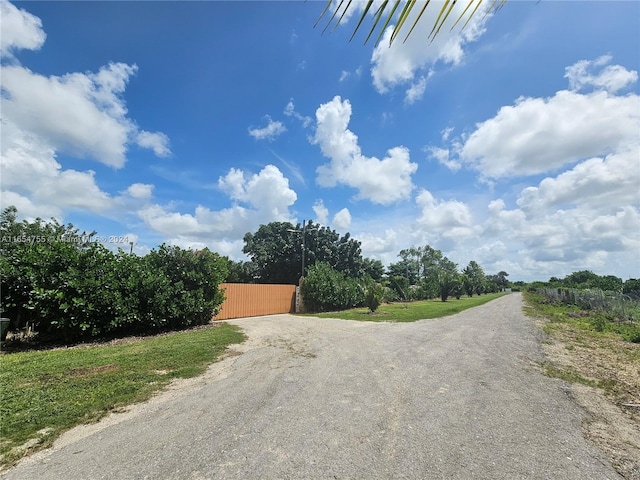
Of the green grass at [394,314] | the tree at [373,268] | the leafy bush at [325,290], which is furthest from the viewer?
the tree at [373,268]

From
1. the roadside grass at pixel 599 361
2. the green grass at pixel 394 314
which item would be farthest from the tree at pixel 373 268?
the roadside grass at pixel 599 361

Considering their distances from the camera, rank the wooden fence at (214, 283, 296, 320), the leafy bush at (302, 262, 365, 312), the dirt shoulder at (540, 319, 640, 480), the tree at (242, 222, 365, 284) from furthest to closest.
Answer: the tree at (242, 222, 365, 284)
the leafy bush at (302, 262, 365, 312)
the wooden fence at (214, 283, 296, 320)
the dirt shoulder at (540, 319, 640, 480)

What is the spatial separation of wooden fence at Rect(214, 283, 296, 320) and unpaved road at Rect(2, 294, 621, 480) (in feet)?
32.0

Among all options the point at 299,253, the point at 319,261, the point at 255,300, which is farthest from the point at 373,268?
the point at 255,300

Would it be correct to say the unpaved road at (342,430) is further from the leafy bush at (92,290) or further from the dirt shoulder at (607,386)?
the leafy bush at (92,290)

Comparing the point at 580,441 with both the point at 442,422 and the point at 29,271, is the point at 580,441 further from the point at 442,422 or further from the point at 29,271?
the point at 29,271

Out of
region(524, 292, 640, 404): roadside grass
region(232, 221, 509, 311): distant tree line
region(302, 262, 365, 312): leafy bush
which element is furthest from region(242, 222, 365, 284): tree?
region(524, 292, 640, 404): roadside grass

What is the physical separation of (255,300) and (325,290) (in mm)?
4788

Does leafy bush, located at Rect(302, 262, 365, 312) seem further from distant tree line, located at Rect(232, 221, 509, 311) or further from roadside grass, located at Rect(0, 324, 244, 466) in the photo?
roadside grass, located at Rect(0, 324, 244, 466)

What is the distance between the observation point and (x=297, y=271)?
32.4 m

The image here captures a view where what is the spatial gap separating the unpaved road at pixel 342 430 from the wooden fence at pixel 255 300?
9752mm

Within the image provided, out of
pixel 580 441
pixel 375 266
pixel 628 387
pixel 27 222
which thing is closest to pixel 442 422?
pixel 580 441

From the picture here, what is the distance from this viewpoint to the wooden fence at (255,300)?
1582cm

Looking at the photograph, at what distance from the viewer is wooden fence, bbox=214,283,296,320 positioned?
A: 15820 millimetres
